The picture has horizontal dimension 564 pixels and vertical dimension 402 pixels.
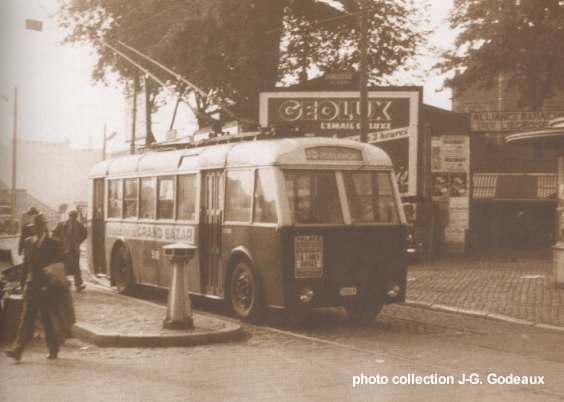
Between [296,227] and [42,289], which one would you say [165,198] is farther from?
[42,289]

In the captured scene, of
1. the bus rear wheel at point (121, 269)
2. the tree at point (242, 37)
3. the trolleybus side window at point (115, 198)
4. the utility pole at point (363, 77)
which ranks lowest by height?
the bus rear wheel at point (121, 269)

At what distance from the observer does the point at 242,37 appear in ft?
109

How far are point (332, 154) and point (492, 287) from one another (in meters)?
7.51

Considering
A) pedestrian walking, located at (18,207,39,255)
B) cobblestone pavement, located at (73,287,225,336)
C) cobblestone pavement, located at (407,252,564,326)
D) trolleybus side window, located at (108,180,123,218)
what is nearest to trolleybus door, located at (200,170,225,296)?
cobblestone pavement, located at (73,287,225,336)

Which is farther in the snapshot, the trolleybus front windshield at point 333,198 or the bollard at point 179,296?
the trolleybus front windshield at point 333,198

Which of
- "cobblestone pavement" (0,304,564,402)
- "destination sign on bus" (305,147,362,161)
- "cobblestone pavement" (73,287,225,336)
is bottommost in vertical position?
"cobblestone pavement" (0,304,564,402)

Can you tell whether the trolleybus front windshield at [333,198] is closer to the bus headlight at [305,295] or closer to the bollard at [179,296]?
the bus headlight at [305,295]

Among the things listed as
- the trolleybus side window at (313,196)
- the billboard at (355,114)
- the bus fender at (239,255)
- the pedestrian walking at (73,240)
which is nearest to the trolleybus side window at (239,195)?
the bus fender at (239,255)

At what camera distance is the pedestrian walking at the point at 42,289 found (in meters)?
10.6

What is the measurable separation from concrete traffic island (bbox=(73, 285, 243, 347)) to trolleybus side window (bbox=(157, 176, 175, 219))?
2151 millimetres

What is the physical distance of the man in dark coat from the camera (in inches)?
417

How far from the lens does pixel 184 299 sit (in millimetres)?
12547

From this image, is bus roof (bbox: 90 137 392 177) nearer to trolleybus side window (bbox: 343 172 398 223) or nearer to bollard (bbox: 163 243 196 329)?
trolleybus side window (bbox: 343 172 398 223)

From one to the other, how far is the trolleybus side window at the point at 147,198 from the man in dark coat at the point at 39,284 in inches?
261
